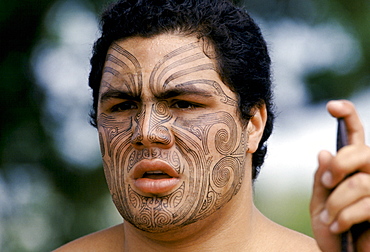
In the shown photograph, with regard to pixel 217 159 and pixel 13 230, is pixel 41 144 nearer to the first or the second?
pixel 13 230

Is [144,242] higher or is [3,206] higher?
[144,242]

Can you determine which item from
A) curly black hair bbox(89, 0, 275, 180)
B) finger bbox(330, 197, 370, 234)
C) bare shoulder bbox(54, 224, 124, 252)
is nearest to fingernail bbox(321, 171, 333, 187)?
finger bbox(330, 197, 370, 234)

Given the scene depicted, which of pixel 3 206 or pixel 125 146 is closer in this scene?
pixel 125 146

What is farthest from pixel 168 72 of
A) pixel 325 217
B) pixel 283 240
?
pixel 325 217

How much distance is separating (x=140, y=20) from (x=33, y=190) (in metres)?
6.52

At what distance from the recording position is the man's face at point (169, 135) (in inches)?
139

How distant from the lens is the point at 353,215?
2.22 m

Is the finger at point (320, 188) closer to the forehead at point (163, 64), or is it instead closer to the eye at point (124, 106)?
the forehead at point (163, 64)

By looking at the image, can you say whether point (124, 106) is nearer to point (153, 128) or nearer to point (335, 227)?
point (153, 128)

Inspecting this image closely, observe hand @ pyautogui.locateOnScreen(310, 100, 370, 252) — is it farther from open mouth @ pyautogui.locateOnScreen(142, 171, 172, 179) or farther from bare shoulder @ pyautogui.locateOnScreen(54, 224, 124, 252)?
bare shoulder @ pyautogui.locateOnScreen(54, 224, 124, 252)

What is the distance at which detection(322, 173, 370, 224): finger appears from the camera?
2.22m

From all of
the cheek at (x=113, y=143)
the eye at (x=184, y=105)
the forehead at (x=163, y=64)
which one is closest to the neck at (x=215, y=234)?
the cheek at (x=113, y=143)

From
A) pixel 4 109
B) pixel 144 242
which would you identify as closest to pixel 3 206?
pixel 4 109

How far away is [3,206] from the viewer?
9.35 meters
